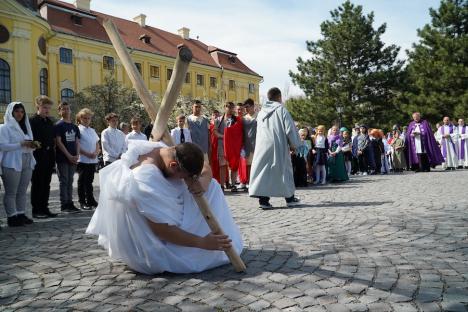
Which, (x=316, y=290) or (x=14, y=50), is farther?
(x=14, y=50)

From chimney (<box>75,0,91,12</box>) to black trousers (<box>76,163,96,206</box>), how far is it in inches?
1592

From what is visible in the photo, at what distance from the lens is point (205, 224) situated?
3.78m

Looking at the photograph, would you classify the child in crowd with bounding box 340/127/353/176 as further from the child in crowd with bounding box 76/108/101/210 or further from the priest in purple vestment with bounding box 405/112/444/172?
the child in crowd with bounding box 76/108/101/210

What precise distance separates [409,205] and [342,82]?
101 ft

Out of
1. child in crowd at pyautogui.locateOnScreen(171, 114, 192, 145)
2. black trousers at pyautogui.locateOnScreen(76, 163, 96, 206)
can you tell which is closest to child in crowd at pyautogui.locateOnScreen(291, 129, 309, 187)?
child in crowd at pyautogui.locateOnScreen(171, 114, 192, 145)

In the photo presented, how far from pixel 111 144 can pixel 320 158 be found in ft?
20.4

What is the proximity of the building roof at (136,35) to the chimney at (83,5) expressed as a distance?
56 centimetres

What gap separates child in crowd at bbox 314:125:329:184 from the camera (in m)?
12.5

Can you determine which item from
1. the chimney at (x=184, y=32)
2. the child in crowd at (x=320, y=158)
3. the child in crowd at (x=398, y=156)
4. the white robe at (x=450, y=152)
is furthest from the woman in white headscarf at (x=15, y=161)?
the chimney at (x=184, y=32)

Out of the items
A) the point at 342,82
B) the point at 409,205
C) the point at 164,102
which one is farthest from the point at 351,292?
the point at 342,82

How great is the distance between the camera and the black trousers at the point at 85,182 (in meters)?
8.20

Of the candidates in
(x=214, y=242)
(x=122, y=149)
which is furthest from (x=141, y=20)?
(x=214, y=242)

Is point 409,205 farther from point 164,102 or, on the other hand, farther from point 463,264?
point 164,102

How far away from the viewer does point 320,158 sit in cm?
Answer: 1247
